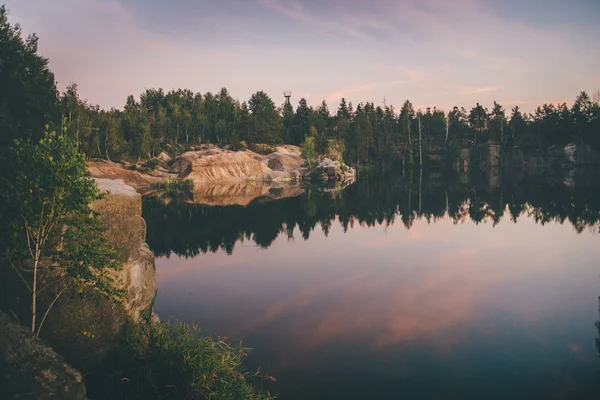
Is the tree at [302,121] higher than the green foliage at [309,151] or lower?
higher

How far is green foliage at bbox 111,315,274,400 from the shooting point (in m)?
12.6

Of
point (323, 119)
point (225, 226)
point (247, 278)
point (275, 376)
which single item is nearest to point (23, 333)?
point (275, 376)

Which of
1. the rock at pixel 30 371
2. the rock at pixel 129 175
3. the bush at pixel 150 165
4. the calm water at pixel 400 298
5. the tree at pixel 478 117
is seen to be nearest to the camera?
the rock at pixel 30 371

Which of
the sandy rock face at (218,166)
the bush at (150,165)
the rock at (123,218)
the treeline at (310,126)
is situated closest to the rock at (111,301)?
the rock at (123,218)

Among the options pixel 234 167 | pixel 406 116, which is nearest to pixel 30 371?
pixel 234 167

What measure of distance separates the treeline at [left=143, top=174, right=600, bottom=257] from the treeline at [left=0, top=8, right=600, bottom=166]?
118 ft

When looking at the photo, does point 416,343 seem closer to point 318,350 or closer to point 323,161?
point 318,350

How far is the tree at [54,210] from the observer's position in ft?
39.2

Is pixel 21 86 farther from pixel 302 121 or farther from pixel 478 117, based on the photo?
pixel 478 117

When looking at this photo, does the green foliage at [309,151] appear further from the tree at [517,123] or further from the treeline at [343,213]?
the tree at [517,123]

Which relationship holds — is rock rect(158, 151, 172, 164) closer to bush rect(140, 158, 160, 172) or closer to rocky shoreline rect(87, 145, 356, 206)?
rocky shoreline rect(87, 145, 356, 206)

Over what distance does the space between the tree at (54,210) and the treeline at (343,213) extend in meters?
21.4

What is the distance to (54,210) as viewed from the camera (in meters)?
12.5

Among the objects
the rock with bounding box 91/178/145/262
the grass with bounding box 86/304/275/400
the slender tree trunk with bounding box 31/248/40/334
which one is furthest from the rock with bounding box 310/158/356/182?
the slender tree trunk with bounding box 31/248/40/334
